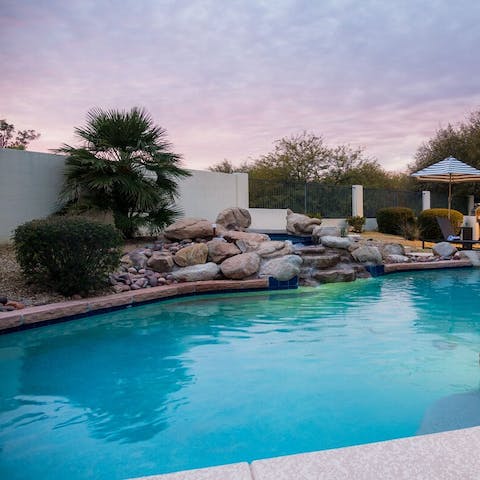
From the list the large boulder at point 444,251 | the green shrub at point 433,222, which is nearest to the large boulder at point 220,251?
the large boulder at point 444,251

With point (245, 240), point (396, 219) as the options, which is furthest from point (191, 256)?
point (396, 219)

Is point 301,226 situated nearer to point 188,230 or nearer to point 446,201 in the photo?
point 188,230

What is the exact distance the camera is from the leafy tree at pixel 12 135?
1966cm

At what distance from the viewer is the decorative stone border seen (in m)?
5.24

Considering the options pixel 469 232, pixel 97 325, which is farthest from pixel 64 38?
pixel 469 232

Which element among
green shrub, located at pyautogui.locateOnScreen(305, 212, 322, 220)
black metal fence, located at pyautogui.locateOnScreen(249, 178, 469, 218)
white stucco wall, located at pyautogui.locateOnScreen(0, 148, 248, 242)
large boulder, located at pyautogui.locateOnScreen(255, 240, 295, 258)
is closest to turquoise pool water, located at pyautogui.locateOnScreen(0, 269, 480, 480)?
large boulder, located at pyautogui.locateOnScreen(255, 240, 295, 258)

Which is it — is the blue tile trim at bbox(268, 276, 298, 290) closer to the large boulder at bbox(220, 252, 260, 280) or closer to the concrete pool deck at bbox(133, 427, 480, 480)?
the large boulder at bbox(220, 252, 260, 280)

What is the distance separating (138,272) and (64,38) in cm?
498

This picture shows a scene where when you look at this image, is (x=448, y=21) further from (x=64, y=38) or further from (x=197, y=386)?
(x=197, y=386)

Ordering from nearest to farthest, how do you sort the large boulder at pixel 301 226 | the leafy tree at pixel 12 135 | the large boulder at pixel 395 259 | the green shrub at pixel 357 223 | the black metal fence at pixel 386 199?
1. the large boulder at pixel 395 259
2. the large boulder at pixel 301 226
3. the green shrub at pixel 357 223
4. the black metal fence at pixel 386 199
5. the leafy tree at pixel 12 135

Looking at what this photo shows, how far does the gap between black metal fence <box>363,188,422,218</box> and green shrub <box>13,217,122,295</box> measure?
14.8 metres

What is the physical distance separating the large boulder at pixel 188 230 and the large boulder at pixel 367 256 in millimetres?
3083

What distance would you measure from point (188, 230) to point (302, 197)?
8.90 m

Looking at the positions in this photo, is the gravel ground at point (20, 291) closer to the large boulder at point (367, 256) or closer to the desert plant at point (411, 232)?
the large boulder at point (367, 256)
